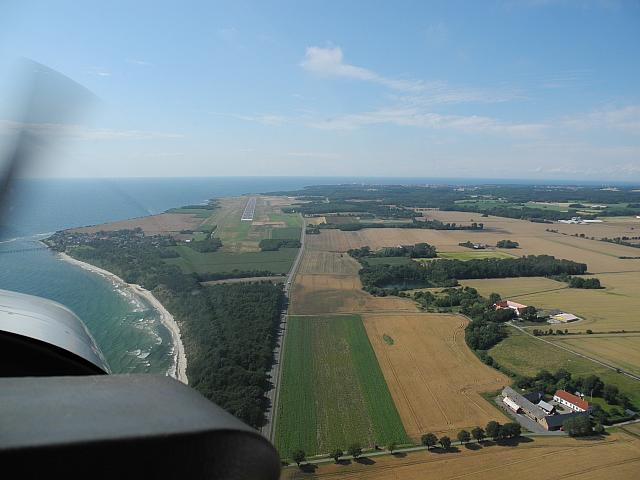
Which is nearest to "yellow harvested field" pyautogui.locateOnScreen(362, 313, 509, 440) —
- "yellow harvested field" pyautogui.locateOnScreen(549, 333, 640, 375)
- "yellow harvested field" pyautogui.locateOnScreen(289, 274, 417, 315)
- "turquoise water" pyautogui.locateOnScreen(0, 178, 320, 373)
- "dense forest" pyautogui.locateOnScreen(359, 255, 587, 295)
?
"yellow harvested field" pyautogui.locateOnScreen(289, 274, 417, 315)

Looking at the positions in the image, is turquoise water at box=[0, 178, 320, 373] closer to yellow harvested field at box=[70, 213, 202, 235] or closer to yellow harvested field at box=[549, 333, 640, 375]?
yellow harvested field at box=[70, 213, 202, 235]

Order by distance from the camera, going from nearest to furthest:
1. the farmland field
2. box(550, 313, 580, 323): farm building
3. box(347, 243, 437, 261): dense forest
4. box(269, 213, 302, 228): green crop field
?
1. box(550, 313, 580, 323): farm building
2. the farmland field
3. box(347, 243, 437, 261): dense forest
4. box(269, 213, 302, 228): green crop field

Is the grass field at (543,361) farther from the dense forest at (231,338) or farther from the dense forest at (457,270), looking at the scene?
the dense forest at (457,270)

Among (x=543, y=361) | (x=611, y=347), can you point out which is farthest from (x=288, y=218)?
(x=611, y=347)

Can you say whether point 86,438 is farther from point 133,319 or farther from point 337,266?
point 337,266

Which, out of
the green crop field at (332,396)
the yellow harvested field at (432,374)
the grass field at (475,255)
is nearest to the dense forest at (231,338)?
the green crop field at (332,396)

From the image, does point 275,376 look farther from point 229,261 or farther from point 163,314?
point 229,261

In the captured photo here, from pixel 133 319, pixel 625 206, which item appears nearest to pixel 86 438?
pixel 133 319
